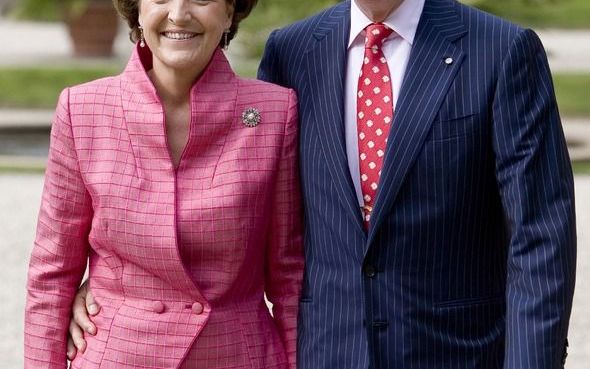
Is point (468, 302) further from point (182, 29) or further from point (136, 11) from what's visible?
point (136, 11)

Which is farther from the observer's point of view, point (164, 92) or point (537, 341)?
point (164, 92)

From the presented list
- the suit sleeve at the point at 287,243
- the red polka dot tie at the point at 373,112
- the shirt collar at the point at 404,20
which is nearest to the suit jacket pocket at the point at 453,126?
the red polka dot tie at the point at 373,112

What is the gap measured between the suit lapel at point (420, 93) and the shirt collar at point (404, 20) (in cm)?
2

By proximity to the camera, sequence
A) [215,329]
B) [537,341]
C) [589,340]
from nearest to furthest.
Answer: [537,341], [215,329], [589,340]

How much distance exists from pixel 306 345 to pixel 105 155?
604 millimetres

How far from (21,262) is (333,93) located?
20.0ft

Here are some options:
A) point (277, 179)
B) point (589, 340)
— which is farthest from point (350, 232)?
point (589, 340)

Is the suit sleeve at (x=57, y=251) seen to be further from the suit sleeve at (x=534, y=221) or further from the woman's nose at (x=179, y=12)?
the suit sleeve at (x=534, y=221)

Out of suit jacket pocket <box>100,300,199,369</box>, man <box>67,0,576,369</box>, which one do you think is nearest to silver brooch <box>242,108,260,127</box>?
man <box>67,0,576,369</box>

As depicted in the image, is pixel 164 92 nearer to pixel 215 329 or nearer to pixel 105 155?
pixel 105 155

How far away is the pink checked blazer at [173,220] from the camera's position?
3.12m

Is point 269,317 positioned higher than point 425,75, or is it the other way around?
point 425,75

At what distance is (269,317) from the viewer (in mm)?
3283

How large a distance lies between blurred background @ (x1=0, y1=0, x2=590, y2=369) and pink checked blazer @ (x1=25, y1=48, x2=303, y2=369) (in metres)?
3.84
